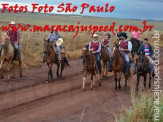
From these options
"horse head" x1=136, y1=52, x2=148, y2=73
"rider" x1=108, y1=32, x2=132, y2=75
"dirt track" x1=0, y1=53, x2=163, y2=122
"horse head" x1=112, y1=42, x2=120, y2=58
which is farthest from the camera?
"rider" x1=108, y1=32, x2=132, y2=75

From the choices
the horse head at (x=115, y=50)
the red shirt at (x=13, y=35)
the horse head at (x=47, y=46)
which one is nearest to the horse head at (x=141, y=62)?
the horse head at (x=115, y=50)

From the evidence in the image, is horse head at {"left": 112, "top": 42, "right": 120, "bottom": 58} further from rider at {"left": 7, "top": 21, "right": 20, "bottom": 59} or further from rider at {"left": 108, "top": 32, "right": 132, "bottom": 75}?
rider at {"left": 7, "top": 21, "right": 20, "bottom": 59}

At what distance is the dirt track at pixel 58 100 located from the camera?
33.1 ft

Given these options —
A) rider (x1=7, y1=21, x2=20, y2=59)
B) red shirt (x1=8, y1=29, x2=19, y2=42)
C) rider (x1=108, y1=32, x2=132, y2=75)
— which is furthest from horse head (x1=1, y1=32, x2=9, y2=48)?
rider (x1=108, y1=32, x2=132, y2=75)

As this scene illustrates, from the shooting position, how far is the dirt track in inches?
398

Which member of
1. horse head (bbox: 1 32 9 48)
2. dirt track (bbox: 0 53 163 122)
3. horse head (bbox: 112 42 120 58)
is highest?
horse head (bbox: 1 32 9 48)

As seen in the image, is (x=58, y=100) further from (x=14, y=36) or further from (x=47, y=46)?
(x=14, y=36)

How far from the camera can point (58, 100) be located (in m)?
12.2

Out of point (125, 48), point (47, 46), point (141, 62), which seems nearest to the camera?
point (141, 62)

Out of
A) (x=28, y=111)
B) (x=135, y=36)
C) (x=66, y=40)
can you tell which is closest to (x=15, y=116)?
(x=28, y=111)

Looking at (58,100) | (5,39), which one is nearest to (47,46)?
(5,39)

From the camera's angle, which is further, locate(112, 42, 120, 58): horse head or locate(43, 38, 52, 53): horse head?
locate(43, 38, 52, 53): horse head

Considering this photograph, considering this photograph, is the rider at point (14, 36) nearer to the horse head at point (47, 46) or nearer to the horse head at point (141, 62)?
the horse head at point (47, 46)

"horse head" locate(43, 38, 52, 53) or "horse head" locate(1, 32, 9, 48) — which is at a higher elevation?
"horse head" locate(1, 32, 9, 48)
